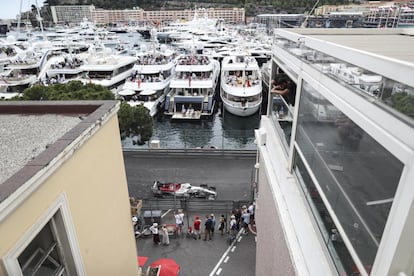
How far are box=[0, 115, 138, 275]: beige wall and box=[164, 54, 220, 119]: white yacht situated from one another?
2224 cm

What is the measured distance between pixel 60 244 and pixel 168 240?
306 inches

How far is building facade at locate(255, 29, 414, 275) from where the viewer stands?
6.77 ft

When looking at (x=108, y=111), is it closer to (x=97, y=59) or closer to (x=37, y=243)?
(x=37, y=243)

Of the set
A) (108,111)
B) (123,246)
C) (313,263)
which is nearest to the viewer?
(313,263)

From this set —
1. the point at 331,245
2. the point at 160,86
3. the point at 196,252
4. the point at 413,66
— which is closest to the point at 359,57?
the point at 413,66

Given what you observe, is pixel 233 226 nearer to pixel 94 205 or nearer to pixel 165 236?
pixel 165 236

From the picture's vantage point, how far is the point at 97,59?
35.0 metres

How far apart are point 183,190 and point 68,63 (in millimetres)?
29597

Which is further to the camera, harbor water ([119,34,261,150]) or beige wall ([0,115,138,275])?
harbor water ([119,34,261,150])

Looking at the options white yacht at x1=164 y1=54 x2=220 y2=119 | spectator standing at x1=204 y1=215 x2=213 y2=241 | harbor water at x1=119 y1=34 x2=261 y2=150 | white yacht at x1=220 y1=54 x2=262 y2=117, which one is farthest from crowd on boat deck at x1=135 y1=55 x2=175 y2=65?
spectator standing at x1=204 y1=215 x2=213 y2=241

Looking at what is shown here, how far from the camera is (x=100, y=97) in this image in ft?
52.7

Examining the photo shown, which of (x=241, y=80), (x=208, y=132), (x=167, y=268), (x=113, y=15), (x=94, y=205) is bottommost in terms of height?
(x=208, y=132)

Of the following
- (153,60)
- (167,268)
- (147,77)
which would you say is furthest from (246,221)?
(153,60)

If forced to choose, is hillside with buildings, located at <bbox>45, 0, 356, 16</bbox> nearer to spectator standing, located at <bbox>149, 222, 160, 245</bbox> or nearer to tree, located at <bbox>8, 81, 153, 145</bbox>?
tree, located at <bbox>8, 81, 153, 145</bbox>
